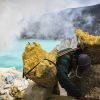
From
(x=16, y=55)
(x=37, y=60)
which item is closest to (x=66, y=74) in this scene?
(x=37, y=60)

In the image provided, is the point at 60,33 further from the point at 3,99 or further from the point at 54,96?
the point at 54,96

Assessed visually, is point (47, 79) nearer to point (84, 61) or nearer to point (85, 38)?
point (84, 61)

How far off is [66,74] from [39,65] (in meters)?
0.25

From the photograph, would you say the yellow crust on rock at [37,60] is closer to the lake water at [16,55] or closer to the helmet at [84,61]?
the helmet at [84,61]

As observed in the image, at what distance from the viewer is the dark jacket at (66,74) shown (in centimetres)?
292

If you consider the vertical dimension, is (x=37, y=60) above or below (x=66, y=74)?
above

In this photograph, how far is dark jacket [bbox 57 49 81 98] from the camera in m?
2.92

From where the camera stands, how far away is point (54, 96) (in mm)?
3203

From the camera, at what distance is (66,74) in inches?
116

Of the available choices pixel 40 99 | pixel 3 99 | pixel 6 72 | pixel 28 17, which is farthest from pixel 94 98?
pixel 28 17

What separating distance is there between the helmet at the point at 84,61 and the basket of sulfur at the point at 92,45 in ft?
0.38

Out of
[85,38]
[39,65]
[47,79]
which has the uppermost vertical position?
[85,38]

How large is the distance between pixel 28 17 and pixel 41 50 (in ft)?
21.8

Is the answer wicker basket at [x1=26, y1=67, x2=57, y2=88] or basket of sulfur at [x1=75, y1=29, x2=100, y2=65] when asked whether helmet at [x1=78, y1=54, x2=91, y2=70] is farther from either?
wicker basket at [x1=26, y1=67, x2=57, y2=88]
